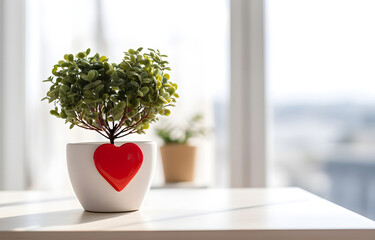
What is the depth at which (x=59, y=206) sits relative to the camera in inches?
42.4

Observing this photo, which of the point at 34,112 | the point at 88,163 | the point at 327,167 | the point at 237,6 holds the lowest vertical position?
the point at 327,167

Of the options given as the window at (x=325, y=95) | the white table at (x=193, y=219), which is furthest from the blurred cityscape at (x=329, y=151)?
the white table at (x=193, y=219)

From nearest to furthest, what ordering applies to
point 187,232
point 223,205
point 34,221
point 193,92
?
point 187,232 < point 34,221 < point 223,205 < point 193,92

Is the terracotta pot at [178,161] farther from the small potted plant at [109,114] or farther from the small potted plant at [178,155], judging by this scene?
the small potted plant at [109,114]

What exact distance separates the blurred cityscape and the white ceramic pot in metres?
1.30

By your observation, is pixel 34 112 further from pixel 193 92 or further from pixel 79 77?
pixel 79 77

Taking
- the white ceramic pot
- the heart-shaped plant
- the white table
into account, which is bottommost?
the white table

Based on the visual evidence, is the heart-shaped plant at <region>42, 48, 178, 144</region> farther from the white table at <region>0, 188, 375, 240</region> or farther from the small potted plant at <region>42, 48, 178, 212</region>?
the white table at <region>0, 188, 375, 240</region>

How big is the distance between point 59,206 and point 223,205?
39 cm

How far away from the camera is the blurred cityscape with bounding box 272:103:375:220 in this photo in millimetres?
2170

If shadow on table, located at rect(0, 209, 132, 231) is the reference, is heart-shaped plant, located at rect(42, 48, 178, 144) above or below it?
above

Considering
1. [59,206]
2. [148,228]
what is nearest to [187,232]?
[148,228]

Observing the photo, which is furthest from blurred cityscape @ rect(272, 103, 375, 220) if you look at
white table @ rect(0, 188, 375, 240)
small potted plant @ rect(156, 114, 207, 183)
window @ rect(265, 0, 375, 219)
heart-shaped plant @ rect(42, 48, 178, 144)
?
heart-shaped plant @ rect(42, 48, 178, 144)

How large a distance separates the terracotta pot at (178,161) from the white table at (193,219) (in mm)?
771
